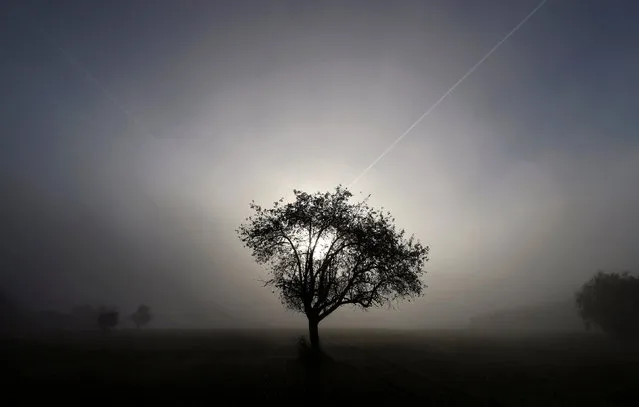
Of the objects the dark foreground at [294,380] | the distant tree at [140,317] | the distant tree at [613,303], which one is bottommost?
the dark foreground at [294,380]

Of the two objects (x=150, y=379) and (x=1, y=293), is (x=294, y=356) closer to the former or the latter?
(x=150, y=379)

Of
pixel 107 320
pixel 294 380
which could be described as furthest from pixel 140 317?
pixel 294 380

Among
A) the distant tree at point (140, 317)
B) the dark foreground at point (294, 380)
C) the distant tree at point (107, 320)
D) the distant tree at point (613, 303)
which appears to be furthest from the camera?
the distant tree at point (140, 317)

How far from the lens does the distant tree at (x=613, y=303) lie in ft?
266

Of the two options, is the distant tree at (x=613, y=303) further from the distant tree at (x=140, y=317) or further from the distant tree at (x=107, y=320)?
the distant tree at (x=140, y=317)

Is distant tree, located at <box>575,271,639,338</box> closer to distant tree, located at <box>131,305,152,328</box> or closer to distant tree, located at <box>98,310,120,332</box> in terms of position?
distant tree, located at <box>98,310,120,332</box>

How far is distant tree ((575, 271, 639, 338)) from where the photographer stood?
266 feet

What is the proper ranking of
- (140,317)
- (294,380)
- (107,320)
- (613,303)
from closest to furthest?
1. (294,380)
2. (613,303)
3. (107,320)
4. (140,317)

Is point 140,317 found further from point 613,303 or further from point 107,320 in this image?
point 613,303

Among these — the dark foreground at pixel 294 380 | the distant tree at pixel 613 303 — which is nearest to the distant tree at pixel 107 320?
the dark foreground at pixel 294 380

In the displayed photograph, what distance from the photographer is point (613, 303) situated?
84.5m

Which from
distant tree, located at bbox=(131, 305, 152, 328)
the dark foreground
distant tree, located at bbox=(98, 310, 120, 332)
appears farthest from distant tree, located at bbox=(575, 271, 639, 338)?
distant tree, located at bbox=(131, 305, 152, 328)

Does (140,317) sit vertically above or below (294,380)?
above

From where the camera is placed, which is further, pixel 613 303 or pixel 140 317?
pixel 140 317
